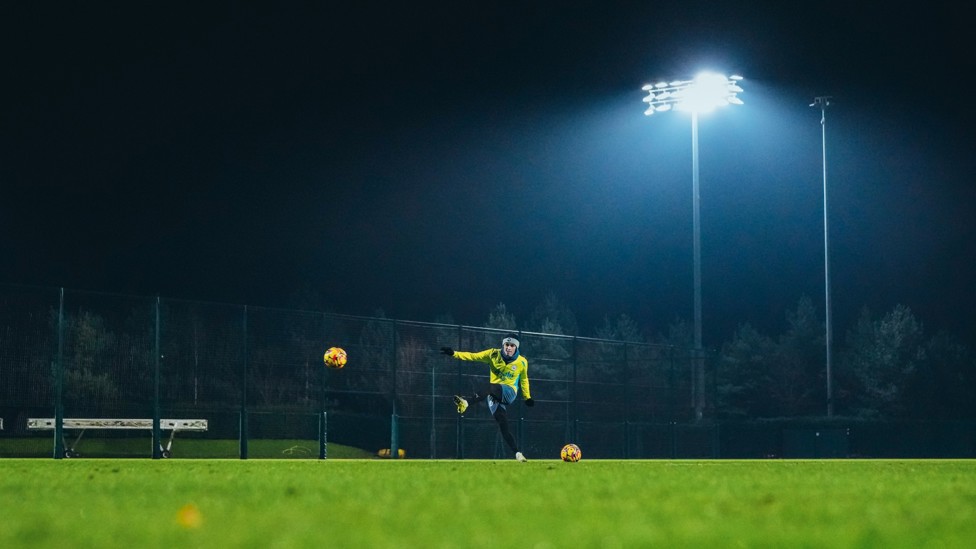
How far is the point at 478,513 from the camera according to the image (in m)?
7.21

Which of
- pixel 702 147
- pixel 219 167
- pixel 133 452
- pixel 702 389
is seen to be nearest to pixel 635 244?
pixel 702 147

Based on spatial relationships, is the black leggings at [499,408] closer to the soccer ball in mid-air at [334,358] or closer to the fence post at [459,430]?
the soccer ball in mid-air at [334,358]

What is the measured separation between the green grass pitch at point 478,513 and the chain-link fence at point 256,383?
12853 mm

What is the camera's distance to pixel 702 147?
264ft

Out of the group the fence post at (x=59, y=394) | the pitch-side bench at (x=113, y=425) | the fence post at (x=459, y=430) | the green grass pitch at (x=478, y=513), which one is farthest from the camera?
the fence post at (x=459, y=430)

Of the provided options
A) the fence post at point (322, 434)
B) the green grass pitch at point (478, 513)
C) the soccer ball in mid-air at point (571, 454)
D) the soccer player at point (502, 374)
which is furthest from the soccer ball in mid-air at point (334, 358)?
the green grass pitch at point (478, 513)

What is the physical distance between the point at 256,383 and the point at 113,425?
3.45 metres

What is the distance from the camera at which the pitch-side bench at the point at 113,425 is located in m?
23.7

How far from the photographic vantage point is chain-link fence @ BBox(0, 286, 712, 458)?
936 inches

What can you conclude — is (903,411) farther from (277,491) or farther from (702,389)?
(277,491)

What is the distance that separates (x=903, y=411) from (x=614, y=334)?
45.2 ft

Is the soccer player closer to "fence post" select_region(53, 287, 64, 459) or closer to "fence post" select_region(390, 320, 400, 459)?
"fence post" select_region(53, 287, 64, 459)

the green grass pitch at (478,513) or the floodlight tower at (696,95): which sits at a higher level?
the floodlight tower at (696,95)

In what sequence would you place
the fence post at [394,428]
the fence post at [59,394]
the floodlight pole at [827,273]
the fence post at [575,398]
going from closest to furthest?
1. the fence post at [59,394]
2. the fence post at [394,428]
3. the fence post at [575,398]
4. the floodlight pole at [827,273]
